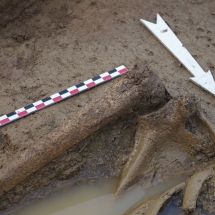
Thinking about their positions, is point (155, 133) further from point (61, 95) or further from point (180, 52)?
point (180, 52)

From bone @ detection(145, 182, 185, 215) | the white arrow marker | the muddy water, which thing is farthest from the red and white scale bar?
bone @ detection(145, 182, 185, 215)

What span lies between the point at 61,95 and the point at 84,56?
0.69 m

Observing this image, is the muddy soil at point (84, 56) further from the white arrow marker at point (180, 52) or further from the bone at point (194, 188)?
the bone at point (194, 188)

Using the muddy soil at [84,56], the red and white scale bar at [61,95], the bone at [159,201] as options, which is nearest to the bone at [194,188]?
the bone at [159,201]

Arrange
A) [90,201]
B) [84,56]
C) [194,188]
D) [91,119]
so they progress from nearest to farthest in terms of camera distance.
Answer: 1. [194,188]
2. [91,119]
3. [90,201]
4. [84,56]

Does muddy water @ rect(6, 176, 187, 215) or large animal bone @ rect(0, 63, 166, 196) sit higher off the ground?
large animal bone @ rect(0, 63, 166, 196)

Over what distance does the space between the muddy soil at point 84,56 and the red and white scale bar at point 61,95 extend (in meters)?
0.06

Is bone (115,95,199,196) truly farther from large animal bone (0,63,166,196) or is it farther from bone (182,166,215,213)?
bone (182,166,215,213)

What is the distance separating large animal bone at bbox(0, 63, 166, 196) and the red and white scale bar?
882mm

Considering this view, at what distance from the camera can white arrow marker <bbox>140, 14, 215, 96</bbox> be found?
206 inches

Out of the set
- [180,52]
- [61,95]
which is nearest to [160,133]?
[61,95]

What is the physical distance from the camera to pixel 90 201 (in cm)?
418

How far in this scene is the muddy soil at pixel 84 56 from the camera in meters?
4.36

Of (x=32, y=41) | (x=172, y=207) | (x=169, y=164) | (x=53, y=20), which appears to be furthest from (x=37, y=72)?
(x=172, y=207)
